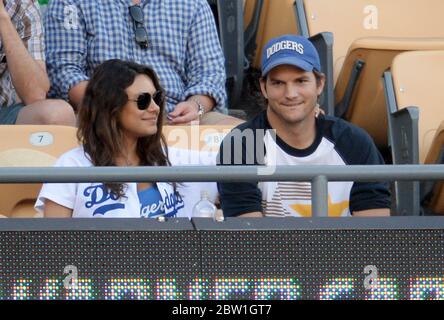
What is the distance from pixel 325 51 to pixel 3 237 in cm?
286

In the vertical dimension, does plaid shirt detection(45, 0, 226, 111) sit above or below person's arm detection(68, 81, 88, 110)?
above

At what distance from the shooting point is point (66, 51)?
233 inches

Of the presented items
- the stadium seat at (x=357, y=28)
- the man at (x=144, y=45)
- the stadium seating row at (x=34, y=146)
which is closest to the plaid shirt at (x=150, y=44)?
the man at (x=144, y=45)

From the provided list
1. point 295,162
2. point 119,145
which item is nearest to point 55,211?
point 119,145

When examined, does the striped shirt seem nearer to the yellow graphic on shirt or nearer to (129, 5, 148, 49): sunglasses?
the yellow graphic on shirt

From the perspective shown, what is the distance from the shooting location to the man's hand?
570 centimetres

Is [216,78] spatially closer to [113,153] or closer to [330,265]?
[113,153]

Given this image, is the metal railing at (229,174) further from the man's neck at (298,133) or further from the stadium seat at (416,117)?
the stadium seat at (416,117)

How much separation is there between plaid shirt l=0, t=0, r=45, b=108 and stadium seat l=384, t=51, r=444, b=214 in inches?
65.7

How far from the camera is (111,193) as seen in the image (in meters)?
4.53

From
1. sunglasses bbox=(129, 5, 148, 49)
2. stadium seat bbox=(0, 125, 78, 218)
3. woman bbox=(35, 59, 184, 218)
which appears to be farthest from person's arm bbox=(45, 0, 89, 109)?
woman bbox=(35, 59, 184, 218)

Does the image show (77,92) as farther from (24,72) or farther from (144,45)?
(144,45)

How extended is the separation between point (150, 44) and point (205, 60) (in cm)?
29

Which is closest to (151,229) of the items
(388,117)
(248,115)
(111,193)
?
(111,193)
